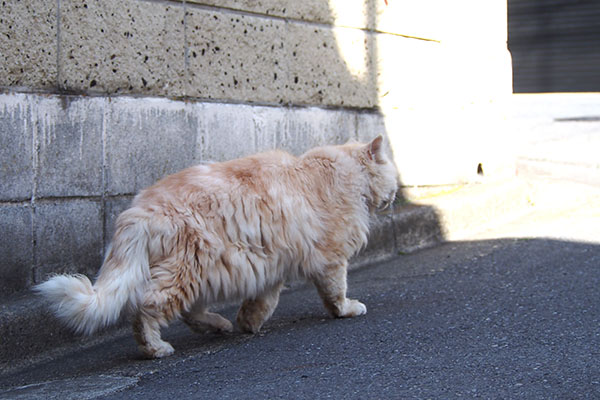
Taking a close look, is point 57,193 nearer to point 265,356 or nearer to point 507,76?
point 265,356

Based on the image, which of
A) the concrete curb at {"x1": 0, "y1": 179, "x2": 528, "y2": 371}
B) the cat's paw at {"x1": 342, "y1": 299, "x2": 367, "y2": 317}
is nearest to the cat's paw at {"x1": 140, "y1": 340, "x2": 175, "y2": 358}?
the concrete curb at {"x1": 0, "y1": 179, "x2": 528, "y2": 371}

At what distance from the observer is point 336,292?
171 inches

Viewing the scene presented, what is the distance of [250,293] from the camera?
3.99 meters

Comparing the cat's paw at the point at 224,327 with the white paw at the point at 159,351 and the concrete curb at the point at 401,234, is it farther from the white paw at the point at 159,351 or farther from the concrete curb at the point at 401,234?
the concrete curb at the point at 401,234

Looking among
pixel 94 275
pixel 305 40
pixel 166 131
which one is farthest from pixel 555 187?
pixel 94 275

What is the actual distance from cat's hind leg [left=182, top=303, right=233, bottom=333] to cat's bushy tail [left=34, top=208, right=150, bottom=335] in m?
0.65

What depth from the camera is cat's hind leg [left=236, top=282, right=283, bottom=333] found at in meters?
4.28

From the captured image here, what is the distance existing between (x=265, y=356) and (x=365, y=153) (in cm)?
157

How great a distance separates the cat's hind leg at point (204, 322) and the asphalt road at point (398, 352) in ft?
0.20

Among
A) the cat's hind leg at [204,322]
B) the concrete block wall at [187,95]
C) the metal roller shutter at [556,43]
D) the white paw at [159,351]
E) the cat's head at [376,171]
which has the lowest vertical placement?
the white paw at [159,351]

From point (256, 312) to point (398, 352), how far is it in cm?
105

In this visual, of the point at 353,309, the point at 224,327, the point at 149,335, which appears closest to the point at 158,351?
the point at 149,335

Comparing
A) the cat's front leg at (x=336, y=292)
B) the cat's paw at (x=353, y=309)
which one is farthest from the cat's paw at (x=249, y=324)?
the cat's paw at (x=353, y=309)

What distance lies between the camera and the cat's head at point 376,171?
4598 mm
